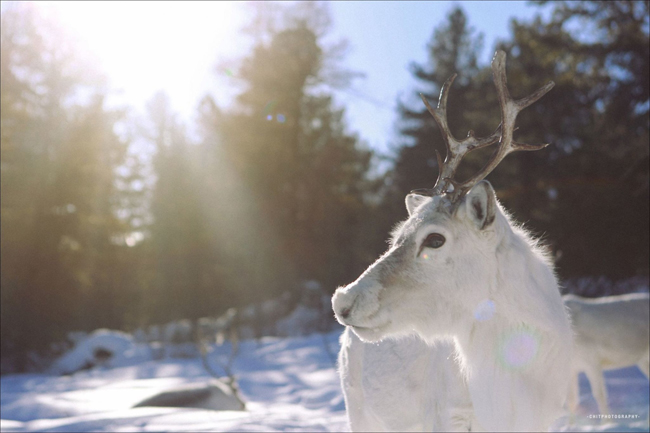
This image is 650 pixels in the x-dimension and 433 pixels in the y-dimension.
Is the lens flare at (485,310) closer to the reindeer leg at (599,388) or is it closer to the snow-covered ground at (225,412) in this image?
the snow-covered ground at (225,412)

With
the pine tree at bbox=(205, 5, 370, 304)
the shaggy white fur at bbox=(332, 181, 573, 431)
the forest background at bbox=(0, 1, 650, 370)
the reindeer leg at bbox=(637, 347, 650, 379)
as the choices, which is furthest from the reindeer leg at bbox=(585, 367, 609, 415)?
the pine tree at bbox=(205, 5, 370, 304)

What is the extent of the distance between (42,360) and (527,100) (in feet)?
40.2

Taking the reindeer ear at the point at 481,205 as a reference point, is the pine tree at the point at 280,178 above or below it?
above

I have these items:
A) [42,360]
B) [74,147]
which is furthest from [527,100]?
[42,360]

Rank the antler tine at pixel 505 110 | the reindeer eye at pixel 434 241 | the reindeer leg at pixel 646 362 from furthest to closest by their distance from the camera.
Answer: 1. the reindeer leg at pixel 646 362
2. the antler tine at pixel 505 110
3. the reindeer eye at pixel 434 241

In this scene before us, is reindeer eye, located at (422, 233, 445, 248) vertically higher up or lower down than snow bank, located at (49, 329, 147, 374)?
lower down

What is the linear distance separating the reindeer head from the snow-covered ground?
3779mm

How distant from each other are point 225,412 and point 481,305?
18.2 feet

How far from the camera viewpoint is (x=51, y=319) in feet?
36.7

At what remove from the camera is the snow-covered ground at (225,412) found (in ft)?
19.0

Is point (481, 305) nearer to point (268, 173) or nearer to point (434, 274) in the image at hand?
point (434, 274)

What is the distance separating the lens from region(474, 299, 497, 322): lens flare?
7.77 feet

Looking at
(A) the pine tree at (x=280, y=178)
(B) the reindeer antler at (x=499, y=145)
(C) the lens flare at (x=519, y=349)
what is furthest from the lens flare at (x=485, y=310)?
(A) the pine tree at (x=280, y=178)

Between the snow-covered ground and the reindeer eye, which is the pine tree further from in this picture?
the reindeer eye
